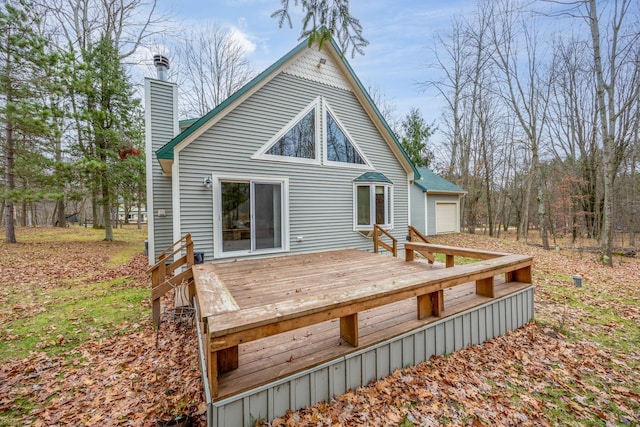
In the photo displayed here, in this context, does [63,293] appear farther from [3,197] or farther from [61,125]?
[61,125]

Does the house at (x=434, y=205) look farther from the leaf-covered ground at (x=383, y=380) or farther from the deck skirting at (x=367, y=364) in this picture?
the deck skirting at (x=367, y=364)

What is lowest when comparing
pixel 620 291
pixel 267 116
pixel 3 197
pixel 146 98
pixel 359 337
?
pixel 620 291

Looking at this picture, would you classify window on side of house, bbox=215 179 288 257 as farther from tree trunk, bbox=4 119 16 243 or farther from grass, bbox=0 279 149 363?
tree trunk, bbox=4 119 16 243

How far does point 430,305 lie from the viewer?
3.28 m

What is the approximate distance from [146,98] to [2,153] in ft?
27.2

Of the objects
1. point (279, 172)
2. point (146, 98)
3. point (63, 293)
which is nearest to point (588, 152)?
point (279, 172)

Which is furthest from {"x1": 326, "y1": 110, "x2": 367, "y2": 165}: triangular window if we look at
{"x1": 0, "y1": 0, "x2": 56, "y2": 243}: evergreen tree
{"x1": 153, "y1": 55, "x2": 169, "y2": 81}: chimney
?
{"x1": 0, "y1": 0, "x2": 56, "y2": 243}: evergreen tree

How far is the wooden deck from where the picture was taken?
2.09 m

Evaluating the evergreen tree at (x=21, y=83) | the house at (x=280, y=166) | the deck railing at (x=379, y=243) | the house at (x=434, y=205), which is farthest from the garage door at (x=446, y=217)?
the evergreen tree at (x=21, y=83)

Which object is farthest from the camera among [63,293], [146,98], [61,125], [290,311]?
[61,125]

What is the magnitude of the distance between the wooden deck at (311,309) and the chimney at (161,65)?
6.10 metres

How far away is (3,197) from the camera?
9.67m

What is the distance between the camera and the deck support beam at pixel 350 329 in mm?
2611

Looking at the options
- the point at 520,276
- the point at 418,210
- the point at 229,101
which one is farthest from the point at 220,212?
the point at 418,210
